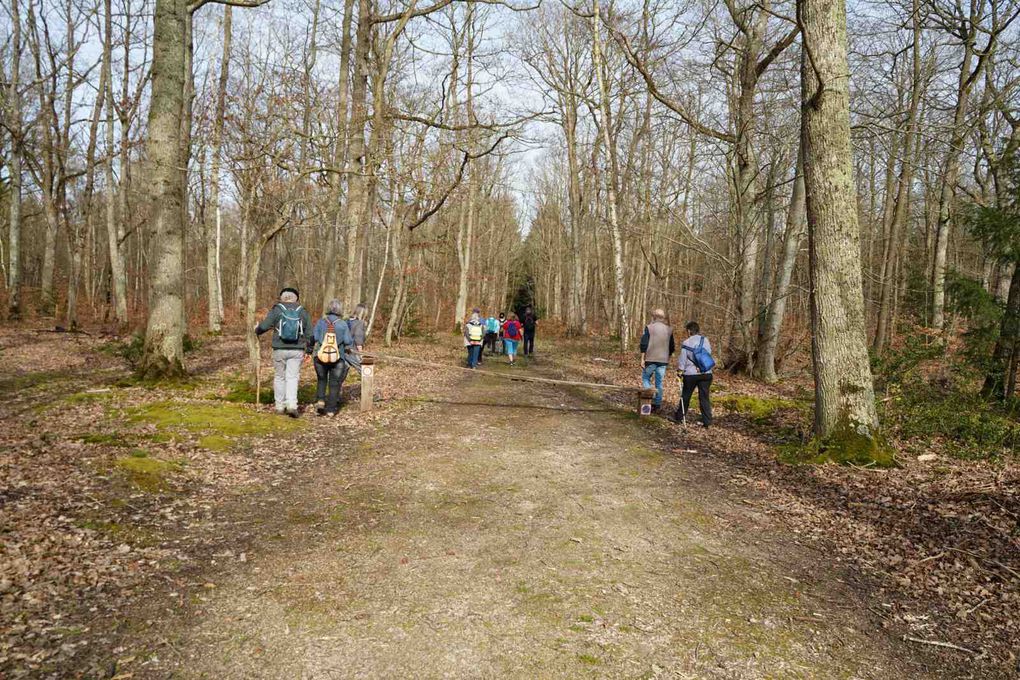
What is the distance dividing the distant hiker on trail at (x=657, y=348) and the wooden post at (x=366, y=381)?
4983mm

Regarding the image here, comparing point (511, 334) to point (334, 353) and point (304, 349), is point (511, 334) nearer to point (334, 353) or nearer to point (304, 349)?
point (334, 353)

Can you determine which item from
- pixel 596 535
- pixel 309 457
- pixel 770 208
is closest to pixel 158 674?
pixel 596 535

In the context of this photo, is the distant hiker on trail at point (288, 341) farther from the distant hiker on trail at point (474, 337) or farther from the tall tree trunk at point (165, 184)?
the distant hiker on trail at point (474, 337)

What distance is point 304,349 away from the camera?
8.70 m

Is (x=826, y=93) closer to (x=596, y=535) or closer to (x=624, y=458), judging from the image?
(x=624, y=458)

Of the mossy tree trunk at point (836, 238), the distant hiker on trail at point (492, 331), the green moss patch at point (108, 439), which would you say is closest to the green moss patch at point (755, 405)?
the mossy tree trunk at point (836, 238)

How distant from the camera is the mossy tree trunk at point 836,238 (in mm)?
6738

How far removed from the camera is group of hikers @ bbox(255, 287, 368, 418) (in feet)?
27.8

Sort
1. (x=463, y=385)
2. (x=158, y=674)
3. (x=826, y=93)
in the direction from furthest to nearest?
(x=463, y=385) < (x=826, y=93) < (x=158, y=674)

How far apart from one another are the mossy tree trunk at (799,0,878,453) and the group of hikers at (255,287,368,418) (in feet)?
23.2

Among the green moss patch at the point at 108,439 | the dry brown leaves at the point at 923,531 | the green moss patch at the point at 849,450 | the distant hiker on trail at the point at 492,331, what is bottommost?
the dry brown leaves at the point at 923,531

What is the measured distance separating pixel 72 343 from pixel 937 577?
1917 cm

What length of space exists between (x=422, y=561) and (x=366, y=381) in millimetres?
5616

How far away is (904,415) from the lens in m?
7.76
